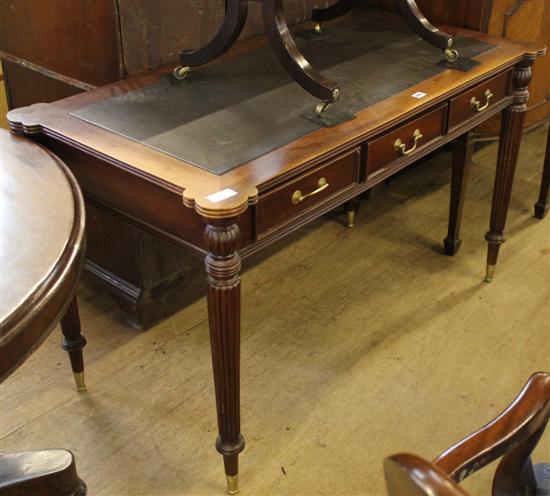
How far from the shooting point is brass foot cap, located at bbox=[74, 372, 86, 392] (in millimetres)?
2045

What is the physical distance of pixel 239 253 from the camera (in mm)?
1501

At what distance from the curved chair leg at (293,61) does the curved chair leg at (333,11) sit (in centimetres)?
54

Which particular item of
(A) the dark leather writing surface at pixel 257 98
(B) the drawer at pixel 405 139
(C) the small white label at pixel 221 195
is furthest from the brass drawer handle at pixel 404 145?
(C) the small white label at pixel 221 195

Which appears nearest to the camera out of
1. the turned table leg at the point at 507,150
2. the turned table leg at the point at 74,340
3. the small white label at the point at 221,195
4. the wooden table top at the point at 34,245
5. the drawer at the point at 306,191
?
the wooden table top at the point at 34,245

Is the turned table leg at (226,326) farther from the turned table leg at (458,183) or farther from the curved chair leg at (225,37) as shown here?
the turned table leg at (458,183)

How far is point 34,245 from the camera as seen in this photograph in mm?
1144

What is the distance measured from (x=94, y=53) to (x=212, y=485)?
3.62 ft

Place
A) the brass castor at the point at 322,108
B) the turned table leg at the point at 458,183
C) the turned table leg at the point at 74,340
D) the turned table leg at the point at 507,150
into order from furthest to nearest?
the turned table leg at the point at 458,183
the turned table leg at the point at 507,150
the turned table leg at the point at 74,340
the brass castor at the point at 322,108

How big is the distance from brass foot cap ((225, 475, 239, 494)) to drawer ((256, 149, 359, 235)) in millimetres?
582

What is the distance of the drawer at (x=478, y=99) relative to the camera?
201cm

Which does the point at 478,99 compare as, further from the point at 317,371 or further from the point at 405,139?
the point at 317,371

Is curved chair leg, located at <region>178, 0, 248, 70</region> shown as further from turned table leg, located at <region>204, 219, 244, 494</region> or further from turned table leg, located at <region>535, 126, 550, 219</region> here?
turned table leg, located at <region>535, 126, 550, 219</region>

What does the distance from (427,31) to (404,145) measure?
43 cm

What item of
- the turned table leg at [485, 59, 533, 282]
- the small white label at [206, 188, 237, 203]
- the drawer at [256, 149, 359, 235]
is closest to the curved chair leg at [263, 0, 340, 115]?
the drawer at [256, 149, 359, 235]
